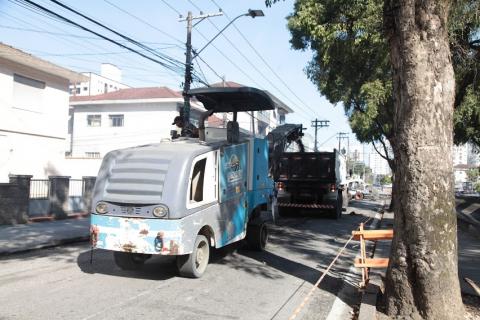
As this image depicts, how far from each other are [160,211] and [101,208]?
1095mm

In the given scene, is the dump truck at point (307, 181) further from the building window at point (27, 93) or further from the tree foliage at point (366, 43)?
the building window at point (27, 93)

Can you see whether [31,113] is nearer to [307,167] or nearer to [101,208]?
[307,167]

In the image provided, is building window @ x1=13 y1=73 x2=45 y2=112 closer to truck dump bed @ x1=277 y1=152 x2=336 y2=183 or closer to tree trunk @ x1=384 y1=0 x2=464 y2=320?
truck dump bed @ x1=277 y1=152 x2=336 y2=183

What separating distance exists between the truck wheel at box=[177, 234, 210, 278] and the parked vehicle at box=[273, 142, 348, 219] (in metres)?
11.9

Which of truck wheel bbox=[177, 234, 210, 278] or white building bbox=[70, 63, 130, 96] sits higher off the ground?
white building bbox=[70, 63, 130, 96]

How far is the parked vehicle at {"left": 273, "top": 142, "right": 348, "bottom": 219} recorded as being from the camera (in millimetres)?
20156

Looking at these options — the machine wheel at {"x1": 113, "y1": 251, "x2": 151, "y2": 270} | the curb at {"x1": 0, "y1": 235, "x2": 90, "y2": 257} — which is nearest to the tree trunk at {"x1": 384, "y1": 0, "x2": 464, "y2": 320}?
the machine wheel at {"x1": 113, "y1": 251, "x2": 151, "y2": 270}

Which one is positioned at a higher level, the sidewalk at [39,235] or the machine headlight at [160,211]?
the machine headlight at [160,211]

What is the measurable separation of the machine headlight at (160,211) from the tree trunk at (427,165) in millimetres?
3543

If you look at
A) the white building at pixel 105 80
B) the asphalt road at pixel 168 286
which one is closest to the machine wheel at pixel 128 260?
the asphalt road at pixel 168 286

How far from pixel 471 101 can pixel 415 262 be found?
12066 millimetres

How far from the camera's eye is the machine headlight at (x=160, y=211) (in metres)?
7.57

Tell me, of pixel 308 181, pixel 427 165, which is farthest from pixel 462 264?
pixel 308 181

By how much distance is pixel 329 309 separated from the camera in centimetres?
673
